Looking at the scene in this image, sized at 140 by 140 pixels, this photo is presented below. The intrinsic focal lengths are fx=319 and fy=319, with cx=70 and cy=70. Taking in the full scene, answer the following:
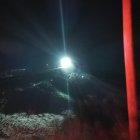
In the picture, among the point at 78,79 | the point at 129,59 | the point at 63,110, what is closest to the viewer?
the point at 129,59

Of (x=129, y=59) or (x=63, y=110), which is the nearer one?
(x=129, y=59)

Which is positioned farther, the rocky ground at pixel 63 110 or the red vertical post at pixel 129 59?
the rocky ground at pixel 63 110

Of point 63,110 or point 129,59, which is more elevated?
point 129,59

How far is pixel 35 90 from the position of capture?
1594 centimetres

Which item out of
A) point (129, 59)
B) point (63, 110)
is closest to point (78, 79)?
point (63, 110)

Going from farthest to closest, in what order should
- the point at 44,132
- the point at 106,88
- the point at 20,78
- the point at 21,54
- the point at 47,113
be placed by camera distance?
the point at 21,54, the point at 20,78, the point at 106,88, the point at 47,113, the point at 44,132

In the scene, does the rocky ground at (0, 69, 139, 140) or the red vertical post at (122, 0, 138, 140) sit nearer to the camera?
the red vertical post at (122, 0, 138, 140)

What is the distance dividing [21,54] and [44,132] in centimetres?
2238

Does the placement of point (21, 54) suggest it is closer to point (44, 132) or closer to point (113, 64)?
point (113, 64)

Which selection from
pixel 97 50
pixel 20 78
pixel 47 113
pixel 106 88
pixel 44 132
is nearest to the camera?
pixel 44 132

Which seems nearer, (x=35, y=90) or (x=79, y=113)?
(x=79, y=113)

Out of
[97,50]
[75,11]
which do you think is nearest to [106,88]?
[97,50]

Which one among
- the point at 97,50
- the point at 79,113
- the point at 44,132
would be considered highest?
the point at 97,50

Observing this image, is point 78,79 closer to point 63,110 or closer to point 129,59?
point 63,110
